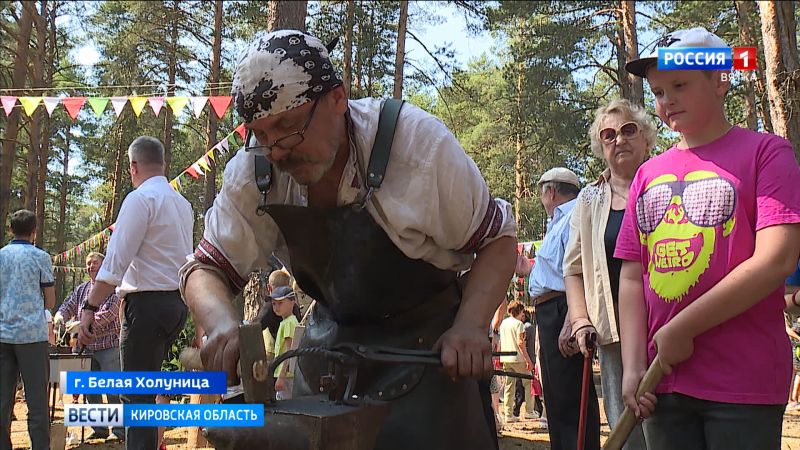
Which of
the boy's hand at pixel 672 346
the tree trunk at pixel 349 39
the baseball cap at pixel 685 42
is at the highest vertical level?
the tree trunk at pixel 349 39

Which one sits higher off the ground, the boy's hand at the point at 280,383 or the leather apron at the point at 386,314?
the leather apron at the point at 386,314

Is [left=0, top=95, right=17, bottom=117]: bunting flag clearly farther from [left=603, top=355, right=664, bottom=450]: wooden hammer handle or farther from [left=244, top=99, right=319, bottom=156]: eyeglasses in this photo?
[left=603, top=355, right=664, bottom=450]: wooden hammer handle

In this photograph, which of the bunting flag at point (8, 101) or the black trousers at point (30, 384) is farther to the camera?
the bunting flag at point (8, 101)

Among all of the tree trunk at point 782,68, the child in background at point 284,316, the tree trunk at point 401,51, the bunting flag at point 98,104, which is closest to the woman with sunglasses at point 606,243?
the child in background at point 284,316

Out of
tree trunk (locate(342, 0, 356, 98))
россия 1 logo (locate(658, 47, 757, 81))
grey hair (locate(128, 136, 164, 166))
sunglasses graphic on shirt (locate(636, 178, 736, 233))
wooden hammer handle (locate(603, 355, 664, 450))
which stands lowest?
wooden hammer handle (locate(603, 355, 664, 450))

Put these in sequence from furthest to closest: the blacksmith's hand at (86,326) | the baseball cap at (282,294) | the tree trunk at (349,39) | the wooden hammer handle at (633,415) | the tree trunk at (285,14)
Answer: the tree trunk at (349,39) < the tree trunk at (285,14) < the baseball cap at (282,294) < the blacksmith's hand at (86,326) < the wooden hammer handle at (633,415)

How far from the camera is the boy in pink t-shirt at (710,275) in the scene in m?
1.95

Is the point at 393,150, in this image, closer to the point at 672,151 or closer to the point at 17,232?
the point at 672,151

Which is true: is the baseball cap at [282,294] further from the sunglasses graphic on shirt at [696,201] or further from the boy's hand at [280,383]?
the sunglasses graphic on shirt at [696,201]
